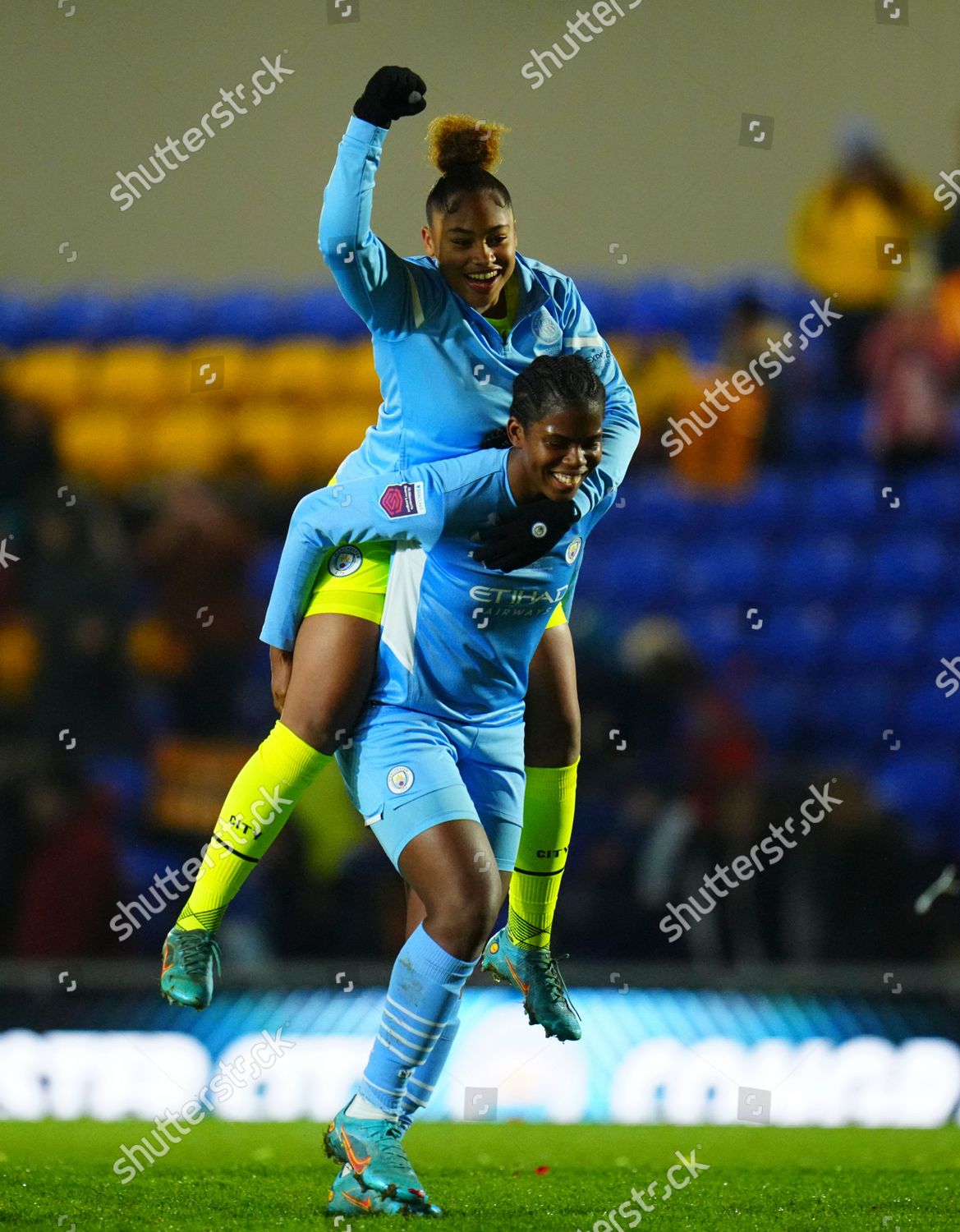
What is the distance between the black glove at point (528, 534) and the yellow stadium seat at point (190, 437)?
495 centimetres

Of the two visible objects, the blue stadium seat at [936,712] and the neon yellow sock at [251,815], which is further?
the blue stadium seat at [936,712]

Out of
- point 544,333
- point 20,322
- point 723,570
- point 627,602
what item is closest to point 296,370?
point 20,322

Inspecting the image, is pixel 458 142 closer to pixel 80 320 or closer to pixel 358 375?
pixel 358 375

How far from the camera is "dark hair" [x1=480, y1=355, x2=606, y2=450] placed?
10.8ft

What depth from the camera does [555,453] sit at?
330 cm

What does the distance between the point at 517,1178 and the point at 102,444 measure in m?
5.15

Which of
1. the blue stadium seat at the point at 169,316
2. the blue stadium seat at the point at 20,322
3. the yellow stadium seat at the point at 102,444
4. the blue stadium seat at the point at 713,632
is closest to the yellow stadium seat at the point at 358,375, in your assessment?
the blue stadium seat at the point at 169,316

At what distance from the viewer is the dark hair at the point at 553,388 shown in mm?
3291

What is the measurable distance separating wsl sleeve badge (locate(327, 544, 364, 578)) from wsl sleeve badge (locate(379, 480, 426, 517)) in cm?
19

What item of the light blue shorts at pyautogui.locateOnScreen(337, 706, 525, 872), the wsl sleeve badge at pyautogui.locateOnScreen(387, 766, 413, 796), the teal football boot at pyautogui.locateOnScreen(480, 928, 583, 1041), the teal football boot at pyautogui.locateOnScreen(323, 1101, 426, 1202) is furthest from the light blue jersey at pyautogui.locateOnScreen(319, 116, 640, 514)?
the teal football boot at pyautogui.locateOnScreen(323, 1101, 426, 1202)

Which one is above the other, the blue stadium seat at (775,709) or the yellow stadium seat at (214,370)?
the yellow stadium seat at (214,370)

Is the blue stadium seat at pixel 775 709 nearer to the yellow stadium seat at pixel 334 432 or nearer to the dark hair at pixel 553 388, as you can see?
the yellow stadium seat at pixel 334 432

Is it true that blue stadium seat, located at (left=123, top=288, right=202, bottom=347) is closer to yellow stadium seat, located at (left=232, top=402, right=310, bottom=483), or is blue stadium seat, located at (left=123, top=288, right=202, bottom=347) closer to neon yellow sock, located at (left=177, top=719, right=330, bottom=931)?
yellow stadium seat, located at (left=232, top=402, right=310, bottom=483)

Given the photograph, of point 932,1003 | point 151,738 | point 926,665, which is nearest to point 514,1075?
point 932,1003
